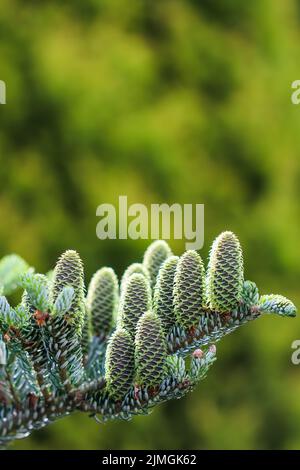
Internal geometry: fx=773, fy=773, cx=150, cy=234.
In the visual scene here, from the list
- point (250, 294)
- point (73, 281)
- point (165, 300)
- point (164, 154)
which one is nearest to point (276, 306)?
point (250, 294)

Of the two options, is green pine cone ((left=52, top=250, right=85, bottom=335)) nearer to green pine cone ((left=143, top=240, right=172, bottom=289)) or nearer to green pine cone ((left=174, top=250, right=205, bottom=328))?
green pine cone ((left=174, top=250, right=205, bottom=328))

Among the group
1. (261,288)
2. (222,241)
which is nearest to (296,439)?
(261,288)

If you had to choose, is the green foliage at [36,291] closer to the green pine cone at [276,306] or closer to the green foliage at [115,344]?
the green foliage at [115,344]

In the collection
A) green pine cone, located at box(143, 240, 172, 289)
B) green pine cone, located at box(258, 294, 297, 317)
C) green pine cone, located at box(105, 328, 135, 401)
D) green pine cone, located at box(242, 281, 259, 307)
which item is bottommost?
green pine cone, located at box(105, 328, 135, 401)

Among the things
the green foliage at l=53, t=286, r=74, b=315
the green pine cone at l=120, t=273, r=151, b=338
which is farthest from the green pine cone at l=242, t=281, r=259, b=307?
the green foliage at l=53, t=286, r=74, b=315

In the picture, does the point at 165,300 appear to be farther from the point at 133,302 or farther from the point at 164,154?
the point at 164,154

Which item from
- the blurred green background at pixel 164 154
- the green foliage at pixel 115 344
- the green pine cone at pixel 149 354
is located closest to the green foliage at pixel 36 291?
the green foliage at pixel 115 344
